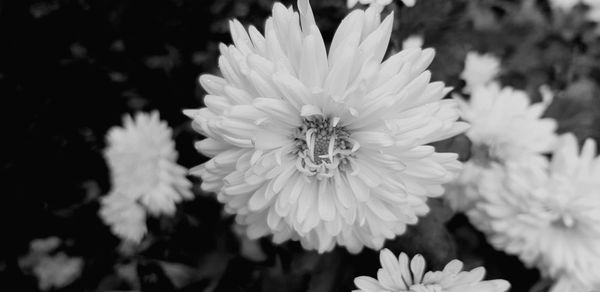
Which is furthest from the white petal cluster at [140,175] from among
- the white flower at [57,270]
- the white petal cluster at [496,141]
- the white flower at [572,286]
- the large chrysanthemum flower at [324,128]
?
the white flower at [572,286]

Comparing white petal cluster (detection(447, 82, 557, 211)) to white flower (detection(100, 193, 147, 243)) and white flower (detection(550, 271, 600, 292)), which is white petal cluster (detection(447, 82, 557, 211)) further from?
white flower (detection(100, 193, 147, 243))

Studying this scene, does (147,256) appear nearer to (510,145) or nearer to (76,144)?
(76,144)

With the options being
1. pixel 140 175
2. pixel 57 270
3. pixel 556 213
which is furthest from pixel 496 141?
pixel 57 270

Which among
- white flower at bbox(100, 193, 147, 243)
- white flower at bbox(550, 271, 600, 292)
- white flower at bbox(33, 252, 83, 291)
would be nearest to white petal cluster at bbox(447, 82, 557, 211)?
white flower at bbox(550, 271, 600, 292)

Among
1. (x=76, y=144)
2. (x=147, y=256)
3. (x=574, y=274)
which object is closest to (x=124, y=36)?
(x=76, y=144)

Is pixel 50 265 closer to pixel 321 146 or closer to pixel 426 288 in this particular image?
pixel 321 146

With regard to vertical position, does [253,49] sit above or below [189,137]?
below
